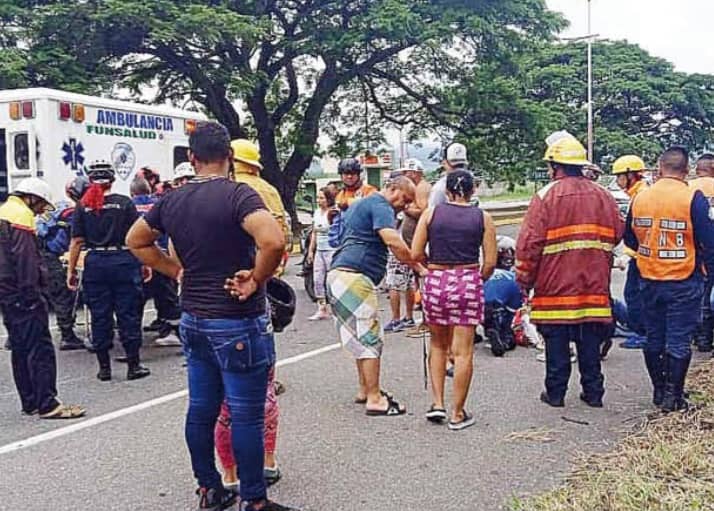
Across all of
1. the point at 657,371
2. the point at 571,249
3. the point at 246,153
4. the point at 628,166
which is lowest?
the point at 657,371

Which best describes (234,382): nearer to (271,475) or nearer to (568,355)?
(271,475)

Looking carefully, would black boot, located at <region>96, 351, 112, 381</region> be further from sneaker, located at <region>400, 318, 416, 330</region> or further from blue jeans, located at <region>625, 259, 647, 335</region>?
blue jeans, located at <region>625, 259, 647, 335</region>

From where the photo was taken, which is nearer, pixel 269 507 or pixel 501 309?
pixel 269 507

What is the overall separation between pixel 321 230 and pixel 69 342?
10.9ft

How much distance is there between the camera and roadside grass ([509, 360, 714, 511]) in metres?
4.04

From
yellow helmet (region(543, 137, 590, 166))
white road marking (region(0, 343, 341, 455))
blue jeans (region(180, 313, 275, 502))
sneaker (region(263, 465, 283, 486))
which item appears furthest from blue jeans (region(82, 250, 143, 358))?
yellow helmet (region(543, 137, 590, 166))

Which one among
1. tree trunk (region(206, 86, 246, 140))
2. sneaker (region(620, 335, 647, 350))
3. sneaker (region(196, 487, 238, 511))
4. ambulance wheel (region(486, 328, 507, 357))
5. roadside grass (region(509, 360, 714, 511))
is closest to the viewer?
roadside grass (region(509, 360, 714, 511))

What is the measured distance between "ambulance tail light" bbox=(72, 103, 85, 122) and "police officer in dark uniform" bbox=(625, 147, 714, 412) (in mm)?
7423

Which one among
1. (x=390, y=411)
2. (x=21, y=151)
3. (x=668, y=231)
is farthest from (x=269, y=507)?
(x=21, y=151)

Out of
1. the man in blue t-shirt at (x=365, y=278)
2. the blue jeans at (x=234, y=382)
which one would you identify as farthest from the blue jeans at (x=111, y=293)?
the blue jeans at (x=234, y=382)

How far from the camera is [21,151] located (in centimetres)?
1070

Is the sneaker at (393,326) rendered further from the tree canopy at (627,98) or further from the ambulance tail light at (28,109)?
the tree canopy at (627,98)

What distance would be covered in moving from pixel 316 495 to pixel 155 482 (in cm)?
92

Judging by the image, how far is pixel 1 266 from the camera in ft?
19.5
